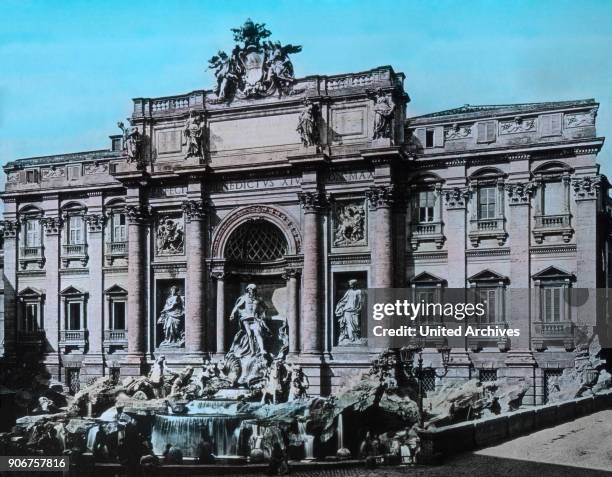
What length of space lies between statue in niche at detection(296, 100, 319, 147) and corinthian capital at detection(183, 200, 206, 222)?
442 centimetres

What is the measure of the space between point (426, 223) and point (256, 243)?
6.45 metres

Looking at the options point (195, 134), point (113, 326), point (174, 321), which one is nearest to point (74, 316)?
point (113, 326)

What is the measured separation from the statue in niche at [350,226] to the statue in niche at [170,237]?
19.6 ft

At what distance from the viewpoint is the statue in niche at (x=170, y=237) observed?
28.8m

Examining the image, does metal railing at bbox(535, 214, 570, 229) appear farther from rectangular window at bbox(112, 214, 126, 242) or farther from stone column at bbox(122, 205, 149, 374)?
rectangular window at bbox(112, 214, 126, 242)

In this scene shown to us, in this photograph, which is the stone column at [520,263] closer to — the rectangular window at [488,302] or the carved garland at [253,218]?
the rectangular window at [488,302]

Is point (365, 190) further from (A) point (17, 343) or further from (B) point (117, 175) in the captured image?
(A) point (17, 343)

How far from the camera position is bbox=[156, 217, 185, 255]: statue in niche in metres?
28.8

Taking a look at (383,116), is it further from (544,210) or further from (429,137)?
(544,210)

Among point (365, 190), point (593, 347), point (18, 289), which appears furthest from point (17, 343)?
point (593, 347)

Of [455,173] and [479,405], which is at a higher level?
[455,173]

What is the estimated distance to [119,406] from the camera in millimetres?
25562

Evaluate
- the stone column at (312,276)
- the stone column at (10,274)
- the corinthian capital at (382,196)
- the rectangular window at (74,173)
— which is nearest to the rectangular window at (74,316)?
the stone column at (10,274)

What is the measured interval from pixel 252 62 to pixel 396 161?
6512mm
